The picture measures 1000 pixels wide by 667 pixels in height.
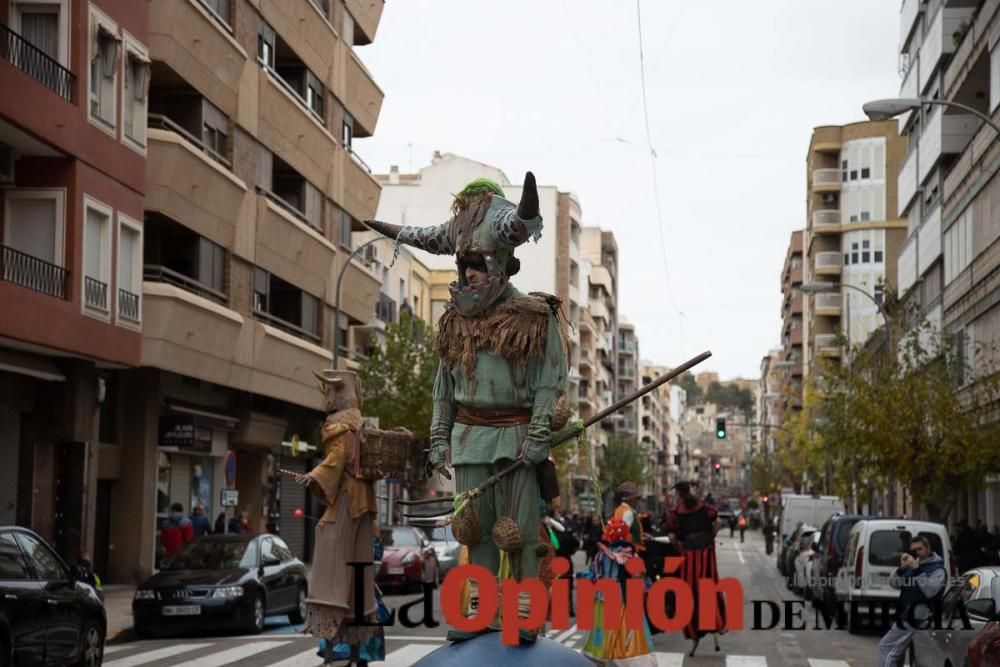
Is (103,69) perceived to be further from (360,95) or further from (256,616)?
(360,95)

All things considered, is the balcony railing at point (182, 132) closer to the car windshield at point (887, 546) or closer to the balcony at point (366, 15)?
the balcony at point (366, 15)

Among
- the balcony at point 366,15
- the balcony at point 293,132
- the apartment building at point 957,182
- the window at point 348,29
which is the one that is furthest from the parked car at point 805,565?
the balcony at point 366,15

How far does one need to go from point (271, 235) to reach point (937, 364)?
660 inches

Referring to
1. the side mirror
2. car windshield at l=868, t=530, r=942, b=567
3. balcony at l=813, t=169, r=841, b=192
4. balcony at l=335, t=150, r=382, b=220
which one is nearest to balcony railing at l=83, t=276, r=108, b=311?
car windshield at l=868, t=530, r=942, b=567

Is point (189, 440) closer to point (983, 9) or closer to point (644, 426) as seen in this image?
point (983, 9)

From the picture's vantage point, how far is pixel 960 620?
1399cm

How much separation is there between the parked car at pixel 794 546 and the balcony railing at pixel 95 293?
1670cm

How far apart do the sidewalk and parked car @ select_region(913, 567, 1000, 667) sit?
11140mm

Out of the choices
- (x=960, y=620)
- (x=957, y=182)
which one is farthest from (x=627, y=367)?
(x=960, y=620)

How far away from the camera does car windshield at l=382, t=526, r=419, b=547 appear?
3372 centimetres

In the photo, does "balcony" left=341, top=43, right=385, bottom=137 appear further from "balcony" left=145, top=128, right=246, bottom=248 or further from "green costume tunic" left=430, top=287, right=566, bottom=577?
"green costume tunic" left=430, top=287, right=566, bottom=577

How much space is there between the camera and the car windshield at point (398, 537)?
33.7 metres

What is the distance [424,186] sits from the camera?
92188 millimetres

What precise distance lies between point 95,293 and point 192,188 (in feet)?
20.4
